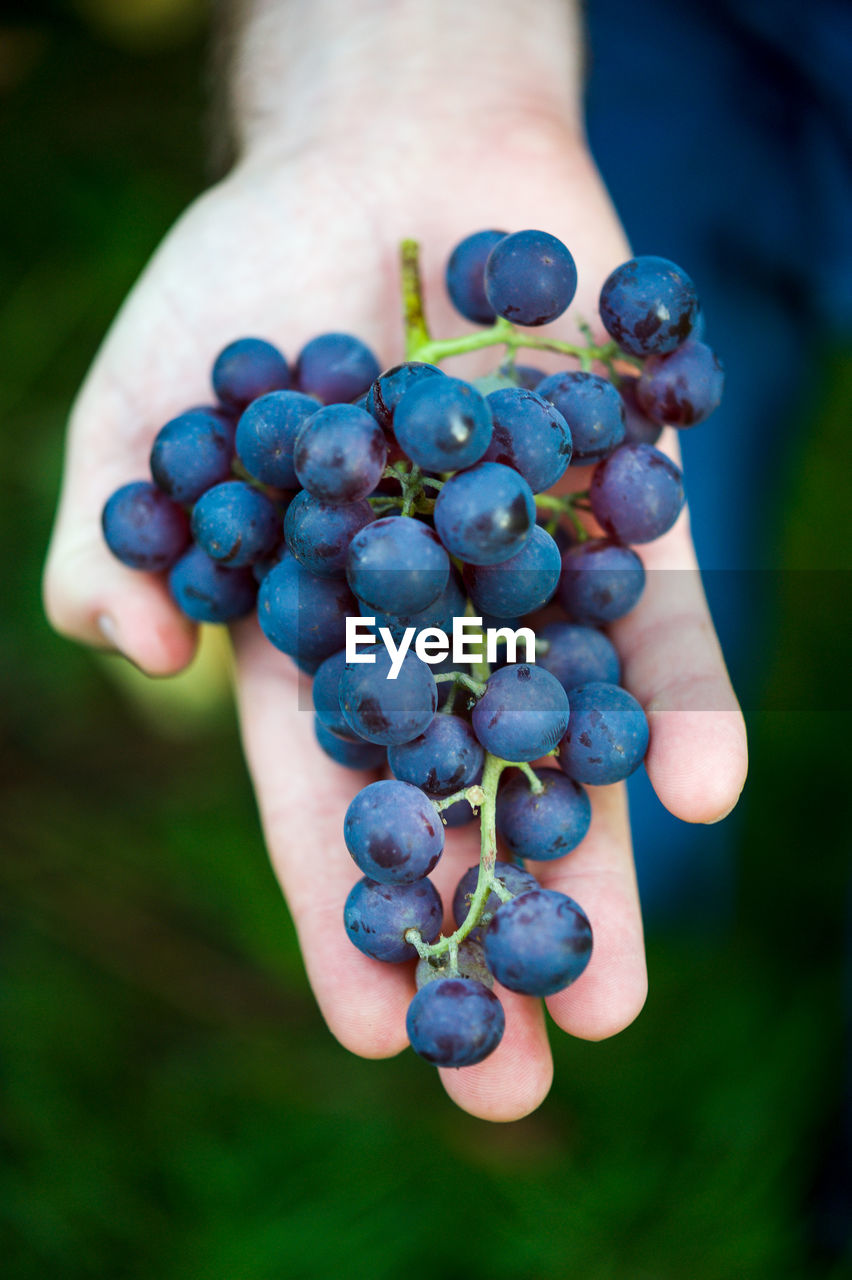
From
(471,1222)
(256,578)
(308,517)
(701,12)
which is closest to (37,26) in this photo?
(701,12)

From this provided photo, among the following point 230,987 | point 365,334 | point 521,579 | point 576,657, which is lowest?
point 230,987

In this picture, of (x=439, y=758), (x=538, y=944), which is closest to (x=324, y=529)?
(x=439, y=758)

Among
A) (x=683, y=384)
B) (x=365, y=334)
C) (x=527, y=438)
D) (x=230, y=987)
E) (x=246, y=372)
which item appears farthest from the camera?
(x=230, y=987)

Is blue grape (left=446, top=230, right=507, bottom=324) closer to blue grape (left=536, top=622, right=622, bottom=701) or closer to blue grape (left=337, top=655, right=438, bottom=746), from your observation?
blue grape (left=536, top=622, right=622, bottom=701)

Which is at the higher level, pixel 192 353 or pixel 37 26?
pixel 37 26

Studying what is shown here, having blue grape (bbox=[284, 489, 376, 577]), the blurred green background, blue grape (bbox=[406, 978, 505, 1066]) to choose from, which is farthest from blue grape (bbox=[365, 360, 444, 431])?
the blurred green background

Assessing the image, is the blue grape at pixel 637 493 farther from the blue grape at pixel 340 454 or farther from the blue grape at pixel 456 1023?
the blue grape at pixel 456 1023

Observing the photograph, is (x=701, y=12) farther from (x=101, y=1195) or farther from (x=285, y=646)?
(x=101, y=1195)

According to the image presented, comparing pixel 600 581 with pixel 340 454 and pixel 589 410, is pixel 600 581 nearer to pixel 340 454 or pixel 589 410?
pixel 589 410
